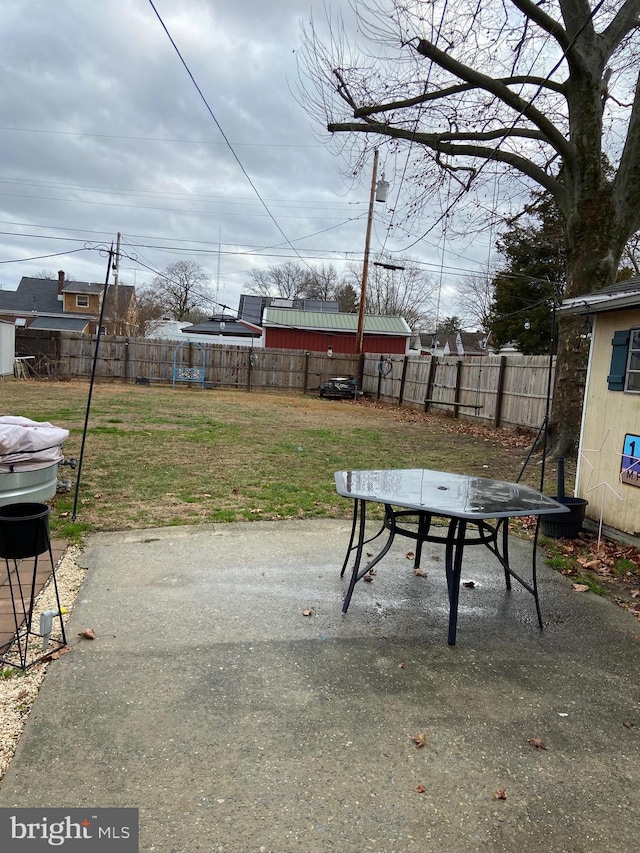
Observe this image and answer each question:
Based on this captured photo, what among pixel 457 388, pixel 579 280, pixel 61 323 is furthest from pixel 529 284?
pixel 61 323

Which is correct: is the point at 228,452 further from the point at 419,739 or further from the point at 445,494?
the point at 419,739

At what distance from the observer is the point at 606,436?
4969 millimetres

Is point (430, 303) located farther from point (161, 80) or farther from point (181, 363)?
point (161, 80)

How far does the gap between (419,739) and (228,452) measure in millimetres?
6150

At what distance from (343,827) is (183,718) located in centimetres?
78

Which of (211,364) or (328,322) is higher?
(328,322)

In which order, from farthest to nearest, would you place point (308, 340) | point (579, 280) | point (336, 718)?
1. point (308, 340)
2. point (579, 280)
3. point (336, 718)

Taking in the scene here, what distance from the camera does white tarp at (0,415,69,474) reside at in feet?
13.8

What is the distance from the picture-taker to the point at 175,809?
1.71 metres

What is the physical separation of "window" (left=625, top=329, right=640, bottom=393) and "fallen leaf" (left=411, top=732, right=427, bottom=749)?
367cm

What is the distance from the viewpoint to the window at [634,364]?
462 centimetres

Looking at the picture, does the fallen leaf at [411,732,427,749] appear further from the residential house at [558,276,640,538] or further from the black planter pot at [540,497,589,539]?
the residential house at [558,276,640,538]

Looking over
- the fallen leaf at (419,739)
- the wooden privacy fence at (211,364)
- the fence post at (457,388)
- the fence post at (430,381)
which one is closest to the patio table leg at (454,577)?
the fallen leaf at (419,739)

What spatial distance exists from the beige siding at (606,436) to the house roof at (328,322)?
22423 mm
